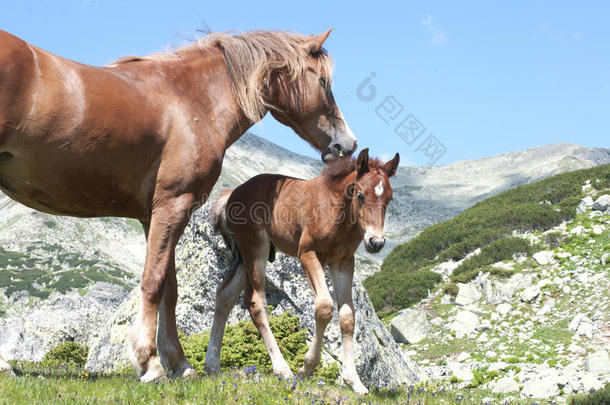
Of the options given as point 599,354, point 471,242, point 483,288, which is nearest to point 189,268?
point 599,354

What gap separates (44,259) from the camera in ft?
304

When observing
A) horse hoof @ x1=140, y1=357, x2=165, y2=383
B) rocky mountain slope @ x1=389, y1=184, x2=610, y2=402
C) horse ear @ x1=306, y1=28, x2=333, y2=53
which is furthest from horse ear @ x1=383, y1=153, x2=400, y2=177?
rocky mountain slope @ x1=389, y1=184, x2=610, y2=402

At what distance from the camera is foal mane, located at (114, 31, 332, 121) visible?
198 inches

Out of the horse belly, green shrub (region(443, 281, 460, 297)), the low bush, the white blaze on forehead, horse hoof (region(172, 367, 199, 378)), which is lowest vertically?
the low bush

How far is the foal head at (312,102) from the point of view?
209 inches

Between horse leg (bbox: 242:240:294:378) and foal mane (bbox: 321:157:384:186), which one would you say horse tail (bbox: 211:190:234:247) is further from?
foal mane (bbox: 321:157:384:186)

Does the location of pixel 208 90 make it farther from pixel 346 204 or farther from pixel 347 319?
pixel 347 319

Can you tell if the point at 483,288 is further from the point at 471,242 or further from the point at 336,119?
the point at 336,119

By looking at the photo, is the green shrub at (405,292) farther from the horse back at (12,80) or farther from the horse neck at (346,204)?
the horse back at (12,80)

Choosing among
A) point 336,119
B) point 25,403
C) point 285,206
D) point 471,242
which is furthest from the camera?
point 471,242

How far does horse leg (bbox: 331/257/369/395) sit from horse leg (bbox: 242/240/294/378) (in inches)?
29.9

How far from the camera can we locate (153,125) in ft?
14.2

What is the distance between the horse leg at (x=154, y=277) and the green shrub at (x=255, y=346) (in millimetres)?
3857

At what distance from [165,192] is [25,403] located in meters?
1.75
